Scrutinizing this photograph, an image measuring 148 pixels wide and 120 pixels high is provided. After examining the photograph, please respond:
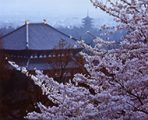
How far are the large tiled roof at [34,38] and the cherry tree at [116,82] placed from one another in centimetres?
2217

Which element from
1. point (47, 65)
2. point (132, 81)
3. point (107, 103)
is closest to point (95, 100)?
point (107, 103)

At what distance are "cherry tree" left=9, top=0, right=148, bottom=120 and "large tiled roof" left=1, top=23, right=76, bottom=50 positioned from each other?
22172 millimetres

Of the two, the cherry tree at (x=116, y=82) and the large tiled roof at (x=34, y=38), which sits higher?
the cherry tree at (x=116, y=82)

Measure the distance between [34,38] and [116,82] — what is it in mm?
24514

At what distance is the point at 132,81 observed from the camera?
3357 mm

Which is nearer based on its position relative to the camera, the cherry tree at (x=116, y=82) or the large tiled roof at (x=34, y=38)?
the cherry tree at (x=116, y=82)

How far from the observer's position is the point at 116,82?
3523 mm

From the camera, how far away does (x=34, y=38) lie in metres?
27.8

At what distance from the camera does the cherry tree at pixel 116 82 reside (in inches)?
134

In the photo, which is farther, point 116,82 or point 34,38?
point 34,38

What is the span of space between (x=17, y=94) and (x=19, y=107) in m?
1.06

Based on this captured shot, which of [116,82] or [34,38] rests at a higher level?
[116,82]

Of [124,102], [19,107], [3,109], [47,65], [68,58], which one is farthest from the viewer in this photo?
[47,65]

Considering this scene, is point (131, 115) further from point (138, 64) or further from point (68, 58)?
point (68, 58)
